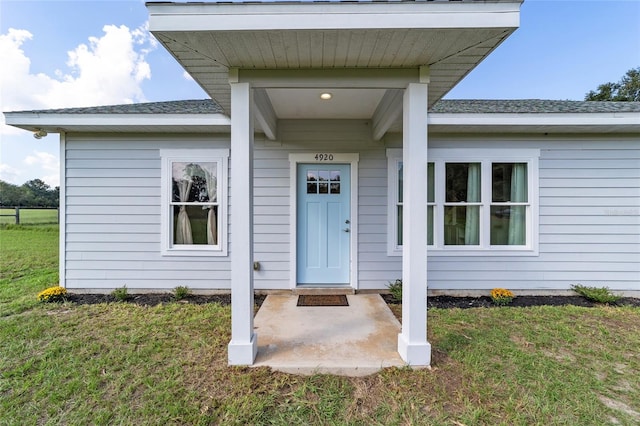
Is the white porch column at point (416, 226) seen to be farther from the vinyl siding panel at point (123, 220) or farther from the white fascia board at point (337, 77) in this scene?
the vinyl siding panel at point (123, 220)

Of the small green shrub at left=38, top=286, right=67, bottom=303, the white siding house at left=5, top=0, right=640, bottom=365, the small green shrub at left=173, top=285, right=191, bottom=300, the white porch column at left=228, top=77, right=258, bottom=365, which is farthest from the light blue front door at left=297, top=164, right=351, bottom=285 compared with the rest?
the small green shrub at left=38, top=286, right=67, bottom=303

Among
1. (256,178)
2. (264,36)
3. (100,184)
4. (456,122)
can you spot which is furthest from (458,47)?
(100,184)

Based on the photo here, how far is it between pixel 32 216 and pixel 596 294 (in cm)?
1758

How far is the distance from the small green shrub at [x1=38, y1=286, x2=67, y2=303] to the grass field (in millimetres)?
10025

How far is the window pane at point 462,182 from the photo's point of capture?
13.8ft

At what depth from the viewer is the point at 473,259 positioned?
4.16m

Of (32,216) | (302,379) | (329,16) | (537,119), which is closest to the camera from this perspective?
(329,16)

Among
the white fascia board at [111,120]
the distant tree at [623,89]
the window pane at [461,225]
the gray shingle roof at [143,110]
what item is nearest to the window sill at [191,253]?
the white fascia board at [111,120]

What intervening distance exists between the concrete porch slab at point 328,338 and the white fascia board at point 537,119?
2.61 metres

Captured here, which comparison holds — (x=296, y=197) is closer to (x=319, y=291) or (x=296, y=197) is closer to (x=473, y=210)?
(x=319, y=291)

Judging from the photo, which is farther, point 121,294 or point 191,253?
point 191,253

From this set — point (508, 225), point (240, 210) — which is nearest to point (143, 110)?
point (240, 210)

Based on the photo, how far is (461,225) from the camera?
4.23 m

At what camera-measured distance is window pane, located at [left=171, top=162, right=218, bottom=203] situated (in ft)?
13.6
